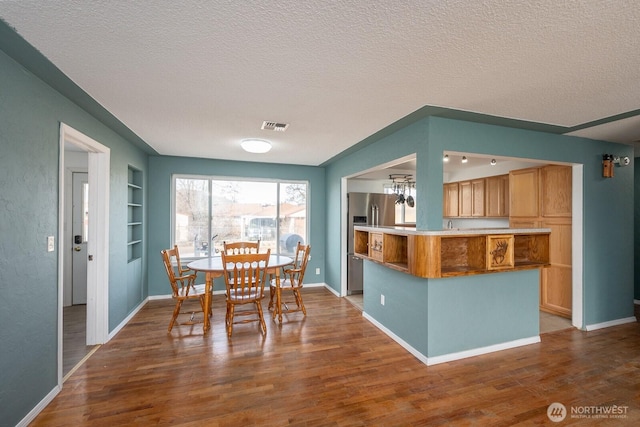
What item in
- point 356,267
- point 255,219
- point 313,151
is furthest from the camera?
point 255,219

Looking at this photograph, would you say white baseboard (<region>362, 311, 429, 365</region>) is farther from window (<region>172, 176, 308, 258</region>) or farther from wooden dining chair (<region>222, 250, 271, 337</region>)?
window (<region>172, 176, 308, 258</region>)

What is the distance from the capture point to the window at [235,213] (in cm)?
505

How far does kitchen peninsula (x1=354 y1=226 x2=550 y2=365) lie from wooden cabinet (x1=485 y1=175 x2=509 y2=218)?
6.01 ft

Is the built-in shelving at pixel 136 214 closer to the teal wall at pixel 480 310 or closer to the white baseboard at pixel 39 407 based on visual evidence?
the white baseboard at pixel 39 407

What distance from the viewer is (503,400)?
2.15m

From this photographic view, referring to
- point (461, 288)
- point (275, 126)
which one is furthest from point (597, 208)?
point (275, 126)

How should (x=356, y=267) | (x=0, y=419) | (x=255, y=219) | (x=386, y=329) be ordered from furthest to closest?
(x=255, y=219), (x=356, y=267), (x=386, y=329), (x=0, y=419)

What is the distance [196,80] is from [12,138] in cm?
117

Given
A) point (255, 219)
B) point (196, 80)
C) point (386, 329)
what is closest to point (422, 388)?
point (386, 329)

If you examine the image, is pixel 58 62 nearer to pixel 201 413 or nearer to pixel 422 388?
pixel 201 413

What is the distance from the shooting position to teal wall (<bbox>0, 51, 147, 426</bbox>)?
1726 millimetres

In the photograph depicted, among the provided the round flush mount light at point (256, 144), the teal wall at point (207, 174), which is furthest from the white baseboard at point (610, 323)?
the round flush mount light at point (256, 144)

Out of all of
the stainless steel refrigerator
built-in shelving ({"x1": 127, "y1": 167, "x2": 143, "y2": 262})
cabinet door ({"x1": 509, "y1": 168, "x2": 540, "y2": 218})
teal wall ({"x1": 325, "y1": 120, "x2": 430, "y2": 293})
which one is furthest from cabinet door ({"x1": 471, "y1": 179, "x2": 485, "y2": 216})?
built-in shelving ({"x1": 127, "y1": 167, "x2": 143, "y2": 262})

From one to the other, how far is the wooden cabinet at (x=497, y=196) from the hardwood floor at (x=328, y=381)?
6.90 ft
